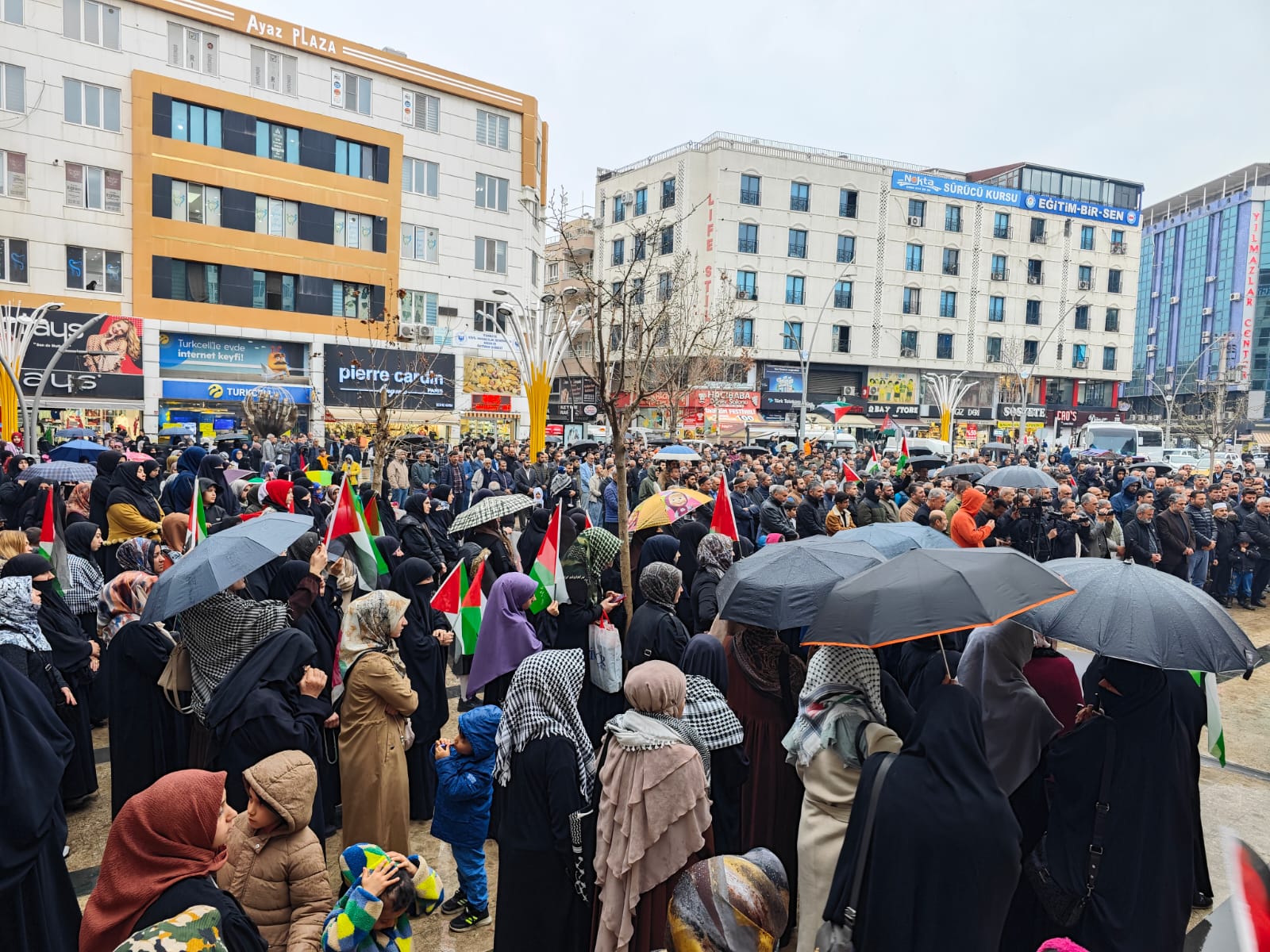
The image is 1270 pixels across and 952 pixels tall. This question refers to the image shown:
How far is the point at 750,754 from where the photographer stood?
4469 millimetres

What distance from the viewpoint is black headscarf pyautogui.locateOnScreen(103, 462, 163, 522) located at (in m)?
8.53

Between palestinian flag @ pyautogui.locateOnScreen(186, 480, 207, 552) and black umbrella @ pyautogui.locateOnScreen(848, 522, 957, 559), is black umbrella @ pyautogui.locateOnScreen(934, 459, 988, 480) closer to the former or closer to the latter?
black umbrella @ pyautogui.locateOnScreen(848, 522, 957, 559)

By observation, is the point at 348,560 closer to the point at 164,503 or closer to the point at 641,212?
the point at 164,503

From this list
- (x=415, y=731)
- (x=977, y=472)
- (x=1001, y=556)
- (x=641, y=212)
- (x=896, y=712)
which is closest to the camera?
(x=896, y=712)

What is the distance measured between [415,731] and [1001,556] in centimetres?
413

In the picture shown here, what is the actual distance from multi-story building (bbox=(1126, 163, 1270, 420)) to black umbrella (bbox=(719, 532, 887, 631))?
259ft

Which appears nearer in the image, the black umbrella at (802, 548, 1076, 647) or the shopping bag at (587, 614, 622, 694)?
the black umbrella at (802, 548, 1076, 647)

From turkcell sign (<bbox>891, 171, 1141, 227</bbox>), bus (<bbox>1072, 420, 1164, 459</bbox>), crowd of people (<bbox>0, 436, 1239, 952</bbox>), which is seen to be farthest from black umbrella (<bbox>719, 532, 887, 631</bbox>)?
turkcell sign (<bbox>891, 171, 1141, 227</bbox>)

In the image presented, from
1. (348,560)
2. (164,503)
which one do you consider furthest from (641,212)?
(348,560)

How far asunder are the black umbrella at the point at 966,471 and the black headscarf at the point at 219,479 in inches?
445

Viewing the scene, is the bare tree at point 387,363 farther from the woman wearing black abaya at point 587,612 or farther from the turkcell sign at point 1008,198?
the turkcell sign at point 1008,198

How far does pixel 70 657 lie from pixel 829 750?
491 cm

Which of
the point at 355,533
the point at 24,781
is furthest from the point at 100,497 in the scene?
the point at 24,781

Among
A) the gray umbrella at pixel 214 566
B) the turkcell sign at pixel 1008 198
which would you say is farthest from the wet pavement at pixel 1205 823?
the turkcell sign at pixel 1008 198
